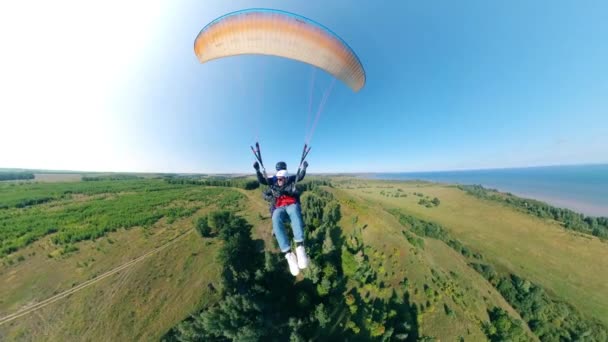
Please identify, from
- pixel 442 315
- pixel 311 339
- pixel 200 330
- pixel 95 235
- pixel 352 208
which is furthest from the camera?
pixel 352 208

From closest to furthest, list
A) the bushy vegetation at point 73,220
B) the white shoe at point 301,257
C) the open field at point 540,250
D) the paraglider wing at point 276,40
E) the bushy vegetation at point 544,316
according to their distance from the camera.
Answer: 1. the white shoe at point 301,257
2. the paraglider wing at point 276,40
3. the bushy vegetation at point 544,316
4. the bushy vegetation at point 73,220
5. the open field at point 540,250

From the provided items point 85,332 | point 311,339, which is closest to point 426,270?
point 311,339

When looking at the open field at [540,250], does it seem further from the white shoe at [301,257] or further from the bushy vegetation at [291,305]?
the white shoe at [301,257]

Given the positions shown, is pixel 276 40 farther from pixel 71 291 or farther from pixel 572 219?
pixel 572 219

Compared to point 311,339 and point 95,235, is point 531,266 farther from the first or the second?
point 95,235

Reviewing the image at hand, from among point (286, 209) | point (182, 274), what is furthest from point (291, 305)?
point (286, 209)

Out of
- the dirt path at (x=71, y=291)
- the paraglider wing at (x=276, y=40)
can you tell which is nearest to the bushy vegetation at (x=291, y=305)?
the dirt path at (x=71, y=291)
